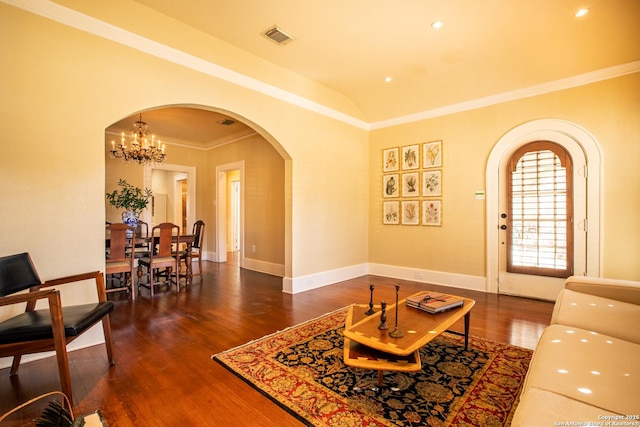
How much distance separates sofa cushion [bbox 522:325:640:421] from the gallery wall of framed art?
335 cm

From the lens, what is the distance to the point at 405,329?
2.05m

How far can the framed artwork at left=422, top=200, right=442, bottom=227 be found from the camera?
4.95 m

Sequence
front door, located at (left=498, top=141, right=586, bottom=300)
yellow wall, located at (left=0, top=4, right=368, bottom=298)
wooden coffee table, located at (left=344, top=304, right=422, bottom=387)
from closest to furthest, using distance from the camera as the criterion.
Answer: wooden coffee table, located at (left=344, top=304, right=422, bottom=387) < yellow wall, located at (left=0, top=4, right=368, bottom=298) < front door, located at (left=498, top=141, right=586, bottom=300)

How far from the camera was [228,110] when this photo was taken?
367 centimetres

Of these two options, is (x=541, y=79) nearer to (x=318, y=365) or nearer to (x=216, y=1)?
(x=216, y=1)

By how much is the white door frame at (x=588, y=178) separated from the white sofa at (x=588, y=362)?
1.93 metres

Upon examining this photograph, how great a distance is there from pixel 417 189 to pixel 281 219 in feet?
8.32

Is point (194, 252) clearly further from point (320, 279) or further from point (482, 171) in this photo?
point (482, 171)

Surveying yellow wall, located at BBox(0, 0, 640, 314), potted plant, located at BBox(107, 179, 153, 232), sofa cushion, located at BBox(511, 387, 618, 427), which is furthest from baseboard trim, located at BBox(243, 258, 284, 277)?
sofa cushion, located at BBox(511, 387, 618, 427)

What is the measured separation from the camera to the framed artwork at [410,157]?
17.0 feet

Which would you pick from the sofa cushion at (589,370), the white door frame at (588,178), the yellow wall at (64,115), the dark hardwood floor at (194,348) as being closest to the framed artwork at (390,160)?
the white door frame at (588,178)

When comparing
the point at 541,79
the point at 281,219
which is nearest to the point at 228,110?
the point at 281,219

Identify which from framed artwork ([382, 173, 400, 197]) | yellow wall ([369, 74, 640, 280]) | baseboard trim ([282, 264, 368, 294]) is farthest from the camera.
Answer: framed artwork ([382, 173, 400, 197])

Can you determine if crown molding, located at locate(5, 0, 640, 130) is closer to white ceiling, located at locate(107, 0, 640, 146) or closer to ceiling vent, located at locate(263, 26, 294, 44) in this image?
white ceiling, located at locate(107, 0, 640, 146)
